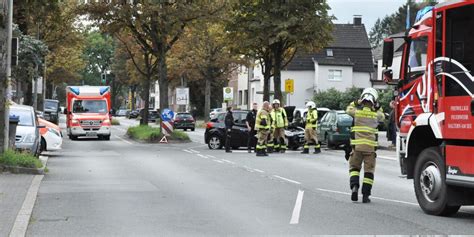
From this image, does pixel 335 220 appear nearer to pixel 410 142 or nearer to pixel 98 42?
pixel 410 142

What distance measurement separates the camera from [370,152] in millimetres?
11117

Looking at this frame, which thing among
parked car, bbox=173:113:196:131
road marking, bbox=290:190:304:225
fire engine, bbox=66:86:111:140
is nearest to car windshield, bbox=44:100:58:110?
parked car, bbox=173:113:196:131

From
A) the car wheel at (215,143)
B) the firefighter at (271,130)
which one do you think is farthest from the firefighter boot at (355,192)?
the car wheel at (215,143)

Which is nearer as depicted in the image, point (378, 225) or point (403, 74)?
point (378, 225)

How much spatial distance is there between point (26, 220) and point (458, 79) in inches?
229

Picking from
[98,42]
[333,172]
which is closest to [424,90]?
[333,172]

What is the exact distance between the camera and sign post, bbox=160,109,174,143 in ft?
105

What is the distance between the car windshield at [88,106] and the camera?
3588 cm

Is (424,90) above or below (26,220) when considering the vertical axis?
above

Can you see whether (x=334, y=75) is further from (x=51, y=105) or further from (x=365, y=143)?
(x=365, y=143)

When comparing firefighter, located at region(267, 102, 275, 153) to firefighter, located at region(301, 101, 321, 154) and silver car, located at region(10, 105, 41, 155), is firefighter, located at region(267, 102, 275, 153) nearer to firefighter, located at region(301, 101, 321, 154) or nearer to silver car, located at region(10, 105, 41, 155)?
firefighter, located at region(301, 101, 321, 154)

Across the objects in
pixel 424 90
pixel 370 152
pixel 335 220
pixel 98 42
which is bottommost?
pixel 335 220

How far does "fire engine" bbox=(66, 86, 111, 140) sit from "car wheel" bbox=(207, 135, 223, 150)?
33.3ft

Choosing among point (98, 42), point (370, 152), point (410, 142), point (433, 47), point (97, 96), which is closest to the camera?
point (433, 47)
